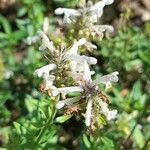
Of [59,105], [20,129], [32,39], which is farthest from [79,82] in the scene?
[32,39]

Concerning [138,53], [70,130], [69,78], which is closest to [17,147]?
[69,78]

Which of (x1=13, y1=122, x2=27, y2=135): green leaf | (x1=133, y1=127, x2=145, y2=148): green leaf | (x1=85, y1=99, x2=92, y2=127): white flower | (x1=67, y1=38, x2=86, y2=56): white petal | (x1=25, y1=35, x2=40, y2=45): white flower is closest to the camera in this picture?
(x1=85, y1=99, x2=92, y2=127): white flower

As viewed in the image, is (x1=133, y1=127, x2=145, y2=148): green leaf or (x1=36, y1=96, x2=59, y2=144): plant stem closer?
(x1=36, y1=96, x2=59, y2=144): plant stem

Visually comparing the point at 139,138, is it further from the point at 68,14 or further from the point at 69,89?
the point at 69,89

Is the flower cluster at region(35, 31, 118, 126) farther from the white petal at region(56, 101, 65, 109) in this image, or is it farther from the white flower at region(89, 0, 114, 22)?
the white flower at region(89, 0, 114, 22)

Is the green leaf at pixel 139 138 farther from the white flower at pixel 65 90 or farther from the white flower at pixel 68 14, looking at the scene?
the white flower at pixel 65 90

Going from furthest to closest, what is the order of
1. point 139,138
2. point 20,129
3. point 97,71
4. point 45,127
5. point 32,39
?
1. point 97,71
2. point 32,39
3. point 139,138
4. point 20,129
5. point 45,127

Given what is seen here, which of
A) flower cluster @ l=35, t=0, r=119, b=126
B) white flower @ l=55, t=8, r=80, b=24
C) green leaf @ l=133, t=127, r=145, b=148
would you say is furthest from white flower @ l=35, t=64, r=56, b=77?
green leaf @ l=133, t=127, r=145, b=148

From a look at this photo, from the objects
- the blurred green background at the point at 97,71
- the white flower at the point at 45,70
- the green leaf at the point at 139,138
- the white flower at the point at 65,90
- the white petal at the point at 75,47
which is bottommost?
the green leaf at the point at 139,138

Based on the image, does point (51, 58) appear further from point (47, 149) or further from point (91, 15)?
point (47, 149)

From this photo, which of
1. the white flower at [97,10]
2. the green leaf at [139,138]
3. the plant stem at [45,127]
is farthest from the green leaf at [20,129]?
the green leaf at [139,138]

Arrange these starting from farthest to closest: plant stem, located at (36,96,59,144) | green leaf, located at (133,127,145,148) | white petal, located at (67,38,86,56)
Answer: green leaf, located at (133,127,145,148) → plant stem, located at (36,96,59,144) → white petal, located at (67,38,86,56)
